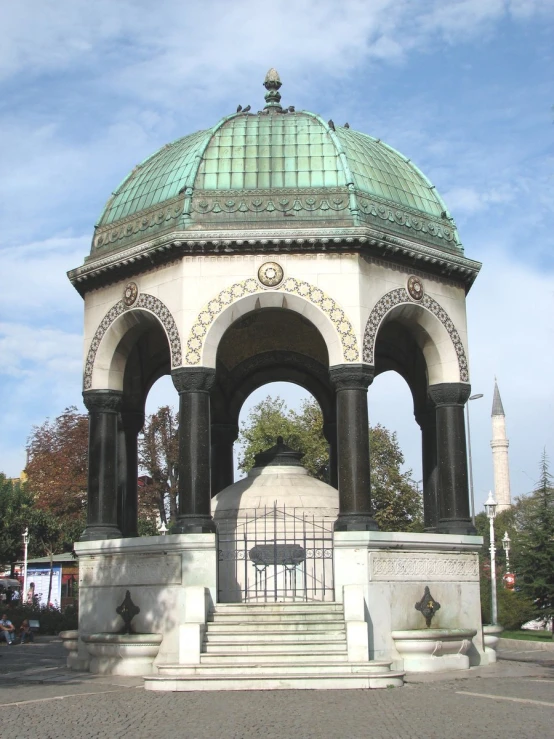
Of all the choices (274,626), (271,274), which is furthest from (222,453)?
(274,626)

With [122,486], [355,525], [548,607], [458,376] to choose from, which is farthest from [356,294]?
[548,607]

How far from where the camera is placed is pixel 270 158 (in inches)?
792

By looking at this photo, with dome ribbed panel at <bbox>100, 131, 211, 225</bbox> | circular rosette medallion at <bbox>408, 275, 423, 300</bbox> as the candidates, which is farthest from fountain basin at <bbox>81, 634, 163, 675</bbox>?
dome ribbed panel at <bbox>100, 131, 211, 225</bbox>

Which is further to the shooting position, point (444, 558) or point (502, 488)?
point (502, 488)

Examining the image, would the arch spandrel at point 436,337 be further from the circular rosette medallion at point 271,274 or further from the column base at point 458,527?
the column base at point 458,527

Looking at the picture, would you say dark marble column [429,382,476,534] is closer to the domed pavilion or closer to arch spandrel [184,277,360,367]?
the domed pavilion

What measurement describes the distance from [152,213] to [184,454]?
5149 millimetres

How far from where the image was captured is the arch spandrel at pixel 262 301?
18734 millimetres

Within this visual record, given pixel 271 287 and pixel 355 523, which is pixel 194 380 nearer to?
pixel 271 287

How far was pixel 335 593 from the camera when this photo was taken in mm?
17172

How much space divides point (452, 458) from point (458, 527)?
138 cm

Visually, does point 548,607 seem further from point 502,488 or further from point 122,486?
point 502,488

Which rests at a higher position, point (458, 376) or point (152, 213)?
point (152, 213)

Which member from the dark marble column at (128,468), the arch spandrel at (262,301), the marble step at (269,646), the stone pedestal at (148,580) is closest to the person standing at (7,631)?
the dark marble column at (128,468)
